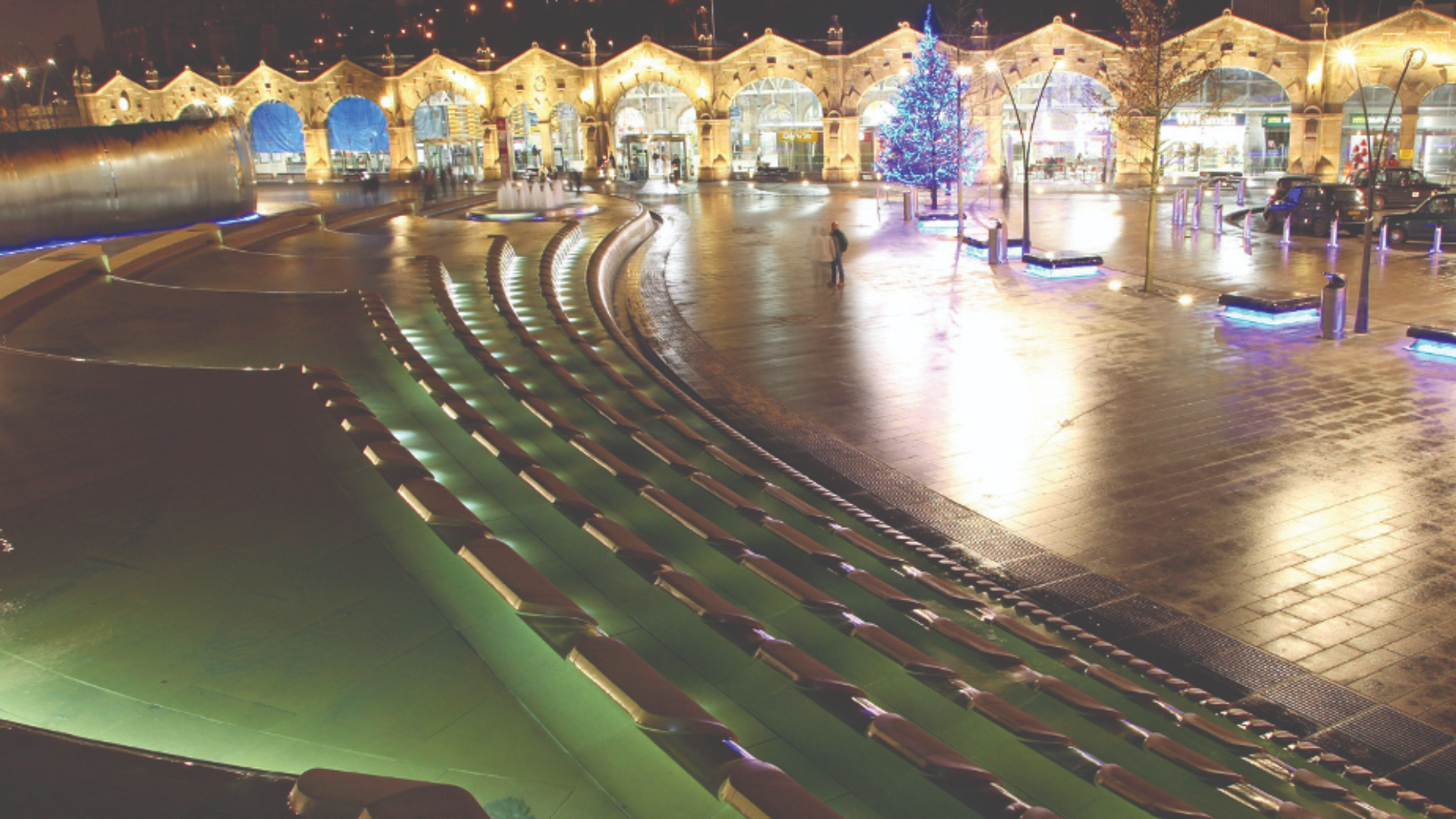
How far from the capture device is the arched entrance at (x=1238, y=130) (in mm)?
44656

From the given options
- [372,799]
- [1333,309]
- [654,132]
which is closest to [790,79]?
[654,132]

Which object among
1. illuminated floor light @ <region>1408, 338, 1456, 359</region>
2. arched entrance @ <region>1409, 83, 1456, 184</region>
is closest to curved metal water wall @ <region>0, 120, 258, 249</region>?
illuminated floor light @ <region>1408, 338, 1456, 359</region>

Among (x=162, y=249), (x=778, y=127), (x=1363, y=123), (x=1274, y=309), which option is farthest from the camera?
(x=778, y=127)

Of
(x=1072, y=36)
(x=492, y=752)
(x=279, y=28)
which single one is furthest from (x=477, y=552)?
(x=279, y=28)

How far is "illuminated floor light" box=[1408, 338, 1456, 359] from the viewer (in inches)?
512

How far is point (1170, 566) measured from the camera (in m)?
7.57

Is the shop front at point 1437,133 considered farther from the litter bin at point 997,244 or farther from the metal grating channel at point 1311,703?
the metal grating channel at point 1311,703

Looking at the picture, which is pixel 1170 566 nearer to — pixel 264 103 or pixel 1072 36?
pixel 1072 36

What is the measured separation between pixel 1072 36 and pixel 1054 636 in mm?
44797

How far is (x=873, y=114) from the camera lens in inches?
1981

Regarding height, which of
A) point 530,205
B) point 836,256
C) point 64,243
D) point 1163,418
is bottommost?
point 1163,418

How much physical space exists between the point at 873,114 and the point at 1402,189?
24.0 meters

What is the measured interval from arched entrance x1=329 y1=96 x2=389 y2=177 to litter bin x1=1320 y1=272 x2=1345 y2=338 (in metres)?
49.1

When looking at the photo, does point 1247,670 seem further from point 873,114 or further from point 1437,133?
point 873,114
